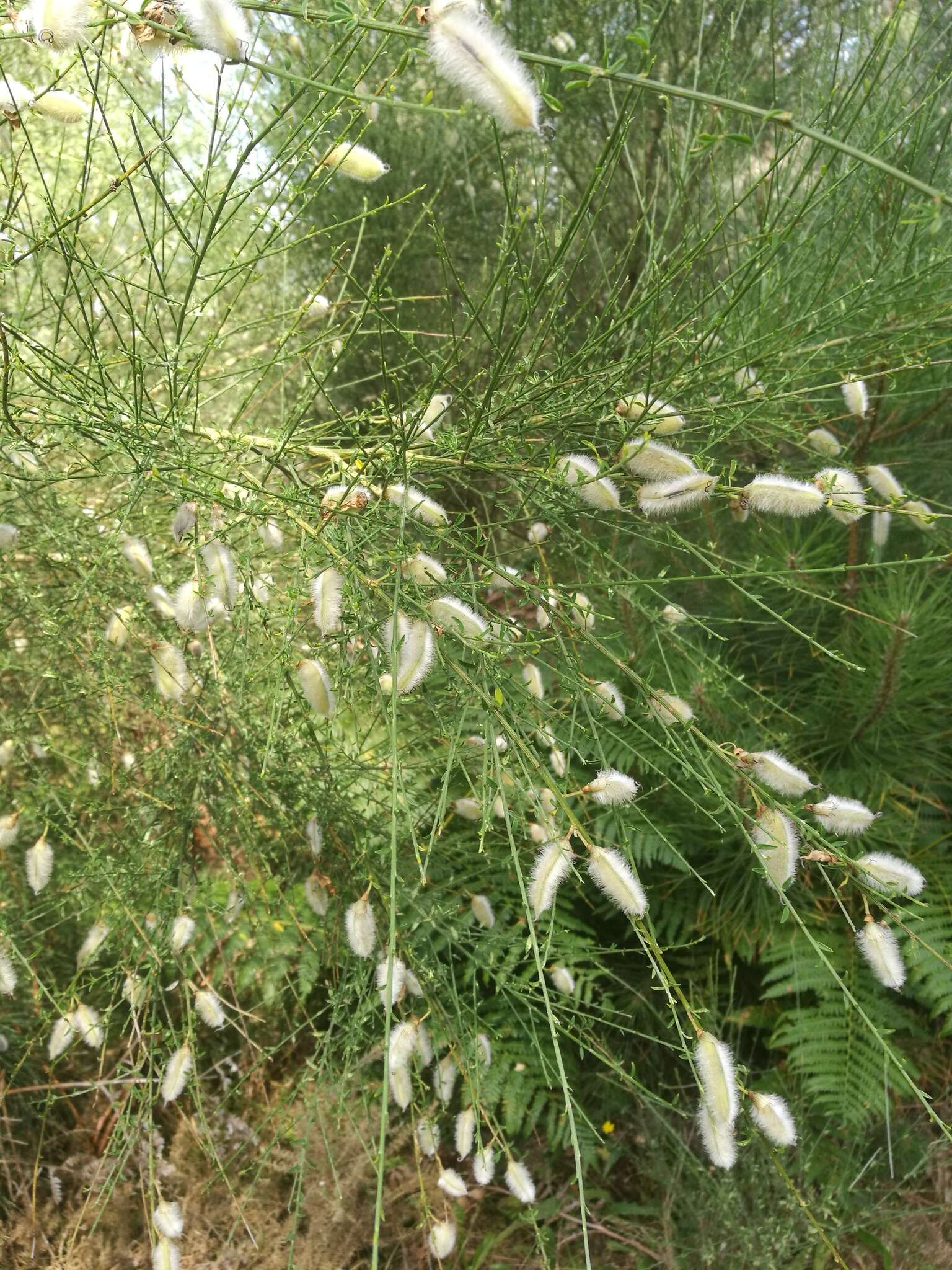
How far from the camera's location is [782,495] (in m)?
1.02

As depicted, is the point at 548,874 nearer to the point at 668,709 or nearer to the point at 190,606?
the point at 668,709

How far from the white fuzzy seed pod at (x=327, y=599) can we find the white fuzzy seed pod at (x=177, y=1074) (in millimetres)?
772

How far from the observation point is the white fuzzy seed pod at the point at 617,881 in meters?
0.88

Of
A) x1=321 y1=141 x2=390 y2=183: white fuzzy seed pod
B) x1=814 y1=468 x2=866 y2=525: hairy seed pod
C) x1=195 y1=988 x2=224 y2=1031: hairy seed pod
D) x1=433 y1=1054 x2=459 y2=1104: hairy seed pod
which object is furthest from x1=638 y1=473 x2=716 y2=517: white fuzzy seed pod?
x1=195 y1=988 x2=224 y2=1031: hairy seed pod

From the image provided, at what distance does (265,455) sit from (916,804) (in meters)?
1.93

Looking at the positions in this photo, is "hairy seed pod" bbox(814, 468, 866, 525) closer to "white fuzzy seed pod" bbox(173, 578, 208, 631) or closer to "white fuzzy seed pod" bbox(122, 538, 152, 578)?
"white fuzzy seed pod" bbox(173, 578, 208, 631)

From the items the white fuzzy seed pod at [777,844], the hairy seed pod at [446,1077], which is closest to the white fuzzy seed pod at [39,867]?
the hairy seed pod at [446,1077]

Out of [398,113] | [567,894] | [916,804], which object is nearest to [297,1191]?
[567,894]

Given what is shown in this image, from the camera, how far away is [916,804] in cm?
234

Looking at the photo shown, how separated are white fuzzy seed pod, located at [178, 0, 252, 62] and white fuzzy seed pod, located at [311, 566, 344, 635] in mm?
489

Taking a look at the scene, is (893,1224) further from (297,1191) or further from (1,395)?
(1,395)

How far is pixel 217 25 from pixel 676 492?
2.08 ft

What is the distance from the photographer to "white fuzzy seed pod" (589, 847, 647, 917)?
2.89ft

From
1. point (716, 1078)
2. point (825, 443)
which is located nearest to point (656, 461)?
point (825, 443)
